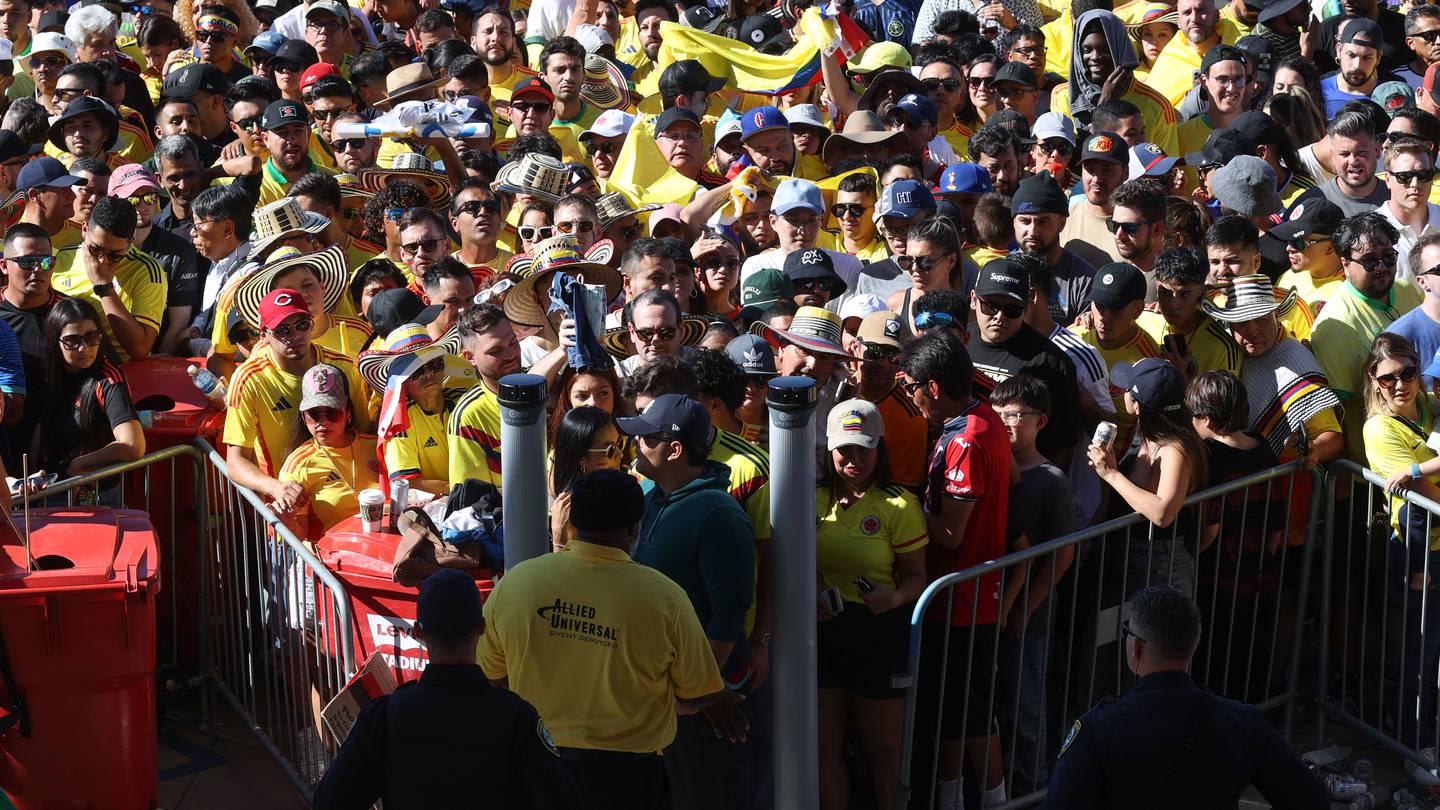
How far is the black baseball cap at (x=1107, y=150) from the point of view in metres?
9.01

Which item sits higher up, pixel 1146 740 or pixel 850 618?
pixel 1146 740

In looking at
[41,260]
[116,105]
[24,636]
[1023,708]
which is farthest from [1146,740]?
Answer: [116,105]

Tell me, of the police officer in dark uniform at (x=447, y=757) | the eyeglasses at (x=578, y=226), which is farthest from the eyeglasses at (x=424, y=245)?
the police officer in dark uniform at (x=447, y=757)

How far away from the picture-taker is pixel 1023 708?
655cm

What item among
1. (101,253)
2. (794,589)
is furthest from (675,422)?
(101,253)

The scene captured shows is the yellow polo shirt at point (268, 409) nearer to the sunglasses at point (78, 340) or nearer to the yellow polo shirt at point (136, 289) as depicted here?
the sunglasses at point (78, 340)

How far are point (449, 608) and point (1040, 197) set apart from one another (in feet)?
14.9

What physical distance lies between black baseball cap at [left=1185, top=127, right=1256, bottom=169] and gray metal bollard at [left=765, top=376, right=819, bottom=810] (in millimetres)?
5051

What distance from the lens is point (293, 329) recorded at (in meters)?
7.24

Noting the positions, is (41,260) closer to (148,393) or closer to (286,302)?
(148,393)

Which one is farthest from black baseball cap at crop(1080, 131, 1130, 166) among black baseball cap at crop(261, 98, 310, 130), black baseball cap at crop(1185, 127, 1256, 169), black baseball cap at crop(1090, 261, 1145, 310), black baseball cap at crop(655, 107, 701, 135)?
black baseball cap at crop(261, 98, 310, 130)

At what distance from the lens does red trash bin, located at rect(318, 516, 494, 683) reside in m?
5.86

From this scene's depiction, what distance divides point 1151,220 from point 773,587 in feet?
11.8

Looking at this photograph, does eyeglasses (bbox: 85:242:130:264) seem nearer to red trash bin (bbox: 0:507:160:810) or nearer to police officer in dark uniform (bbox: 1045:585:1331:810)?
red trash bin (bbox: 0:507:160:810)
